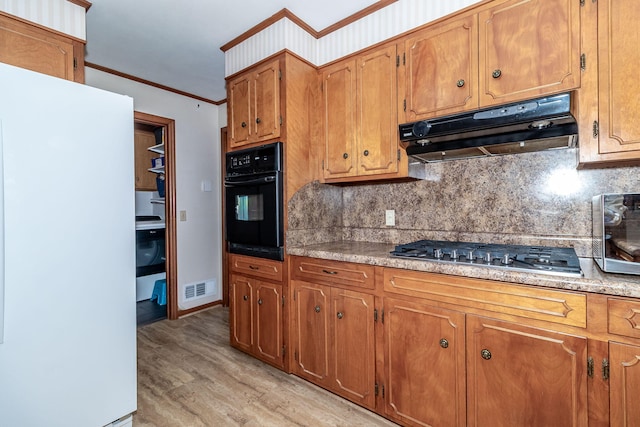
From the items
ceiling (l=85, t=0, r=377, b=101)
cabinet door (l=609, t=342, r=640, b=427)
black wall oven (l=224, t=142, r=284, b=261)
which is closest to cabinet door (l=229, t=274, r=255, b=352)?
A: black wall oven (l=224, t=142, r=284, b=261)

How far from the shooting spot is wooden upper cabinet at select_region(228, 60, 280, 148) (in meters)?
2.23

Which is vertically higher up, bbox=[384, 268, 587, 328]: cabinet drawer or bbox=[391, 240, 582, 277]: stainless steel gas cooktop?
bbox=[391, 240, 582, 277]: stainless steel gas cooktop

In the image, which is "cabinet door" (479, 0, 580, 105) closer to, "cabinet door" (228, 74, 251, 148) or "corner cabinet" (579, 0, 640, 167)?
"corner cabinet" (579, 0, 640, 167)

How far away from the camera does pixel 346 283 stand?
1871mm

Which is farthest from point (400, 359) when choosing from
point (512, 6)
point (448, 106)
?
point (512, 6)

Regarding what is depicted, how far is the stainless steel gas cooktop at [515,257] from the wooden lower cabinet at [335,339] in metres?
0.41

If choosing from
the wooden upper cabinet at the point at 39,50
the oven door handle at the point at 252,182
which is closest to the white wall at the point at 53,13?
the wooden upper cabinet at the point at 39,50

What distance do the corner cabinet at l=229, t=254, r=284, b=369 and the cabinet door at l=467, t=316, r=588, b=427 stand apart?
128 centimetres

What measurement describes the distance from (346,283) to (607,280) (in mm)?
1178

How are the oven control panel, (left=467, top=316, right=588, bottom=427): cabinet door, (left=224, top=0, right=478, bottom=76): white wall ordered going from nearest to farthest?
(left=467, top=316, right=588, bottom=427): cabinet door, (left=224, top=0, right=478, bottom=76): white wall, the oven control panel

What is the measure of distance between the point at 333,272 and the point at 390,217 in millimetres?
750

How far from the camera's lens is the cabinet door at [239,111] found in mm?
2434

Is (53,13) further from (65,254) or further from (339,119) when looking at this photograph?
(339,119)

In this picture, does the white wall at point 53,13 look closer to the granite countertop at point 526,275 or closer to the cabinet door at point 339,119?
the cabinet door at point 339,119
